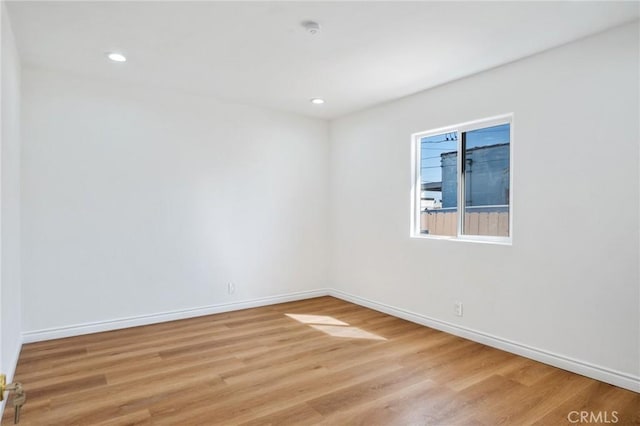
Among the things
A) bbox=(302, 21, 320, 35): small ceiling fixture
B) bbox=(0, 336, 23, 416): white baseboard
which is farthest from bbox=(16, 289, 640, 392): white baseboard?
bbox=(302, 21, 320, 35): small ceiling fixture

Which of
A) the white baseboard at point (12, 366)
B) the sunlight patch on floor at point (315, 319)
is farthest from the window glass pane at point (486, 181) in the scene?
the white baseboard at point (12, 366)

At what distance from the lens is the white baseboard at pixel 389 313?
2.61 m

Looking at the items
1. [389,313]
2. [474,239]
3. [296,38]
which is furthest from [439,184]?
[296,38]

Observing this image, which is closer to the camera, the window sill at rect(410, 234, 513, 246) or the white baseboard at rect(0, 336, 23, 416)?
the white baseboard at rect(0, 336, 23, 416)

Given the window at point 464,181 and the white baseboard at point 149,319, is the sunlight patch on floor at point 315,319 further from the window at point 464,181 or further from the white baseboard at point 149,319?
the window at point 464,181

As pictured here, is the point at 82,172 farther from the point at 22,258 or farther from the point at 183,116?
the point at 183,116

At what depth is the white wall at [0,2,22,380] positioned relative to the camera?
225 centimetres

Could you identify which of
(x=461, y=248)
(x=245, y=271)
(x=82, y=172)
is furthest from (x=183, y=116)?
(x=461, y=248)

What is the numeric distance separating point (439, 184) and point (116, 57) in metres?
3.24

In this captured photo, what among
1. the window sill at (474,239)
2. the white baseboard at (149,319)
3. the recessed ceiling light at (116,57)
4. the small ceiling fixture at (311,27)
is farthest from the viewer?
the white baseboard at (149,319)

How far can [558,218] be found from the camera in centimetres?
284

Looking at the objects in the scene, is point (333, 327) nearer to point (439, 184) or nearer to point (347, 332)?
point (347, 332)

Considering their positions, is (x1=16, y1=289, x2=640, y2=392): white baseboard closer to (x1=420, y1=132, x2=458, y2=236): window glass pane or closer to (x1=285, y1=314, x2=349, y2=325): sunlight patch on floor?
(x1=285, y1=314, x2=349, y2=325): sunlight patch on floor

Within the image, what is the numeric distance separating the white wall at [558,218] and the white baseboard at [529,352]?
0.12ft
